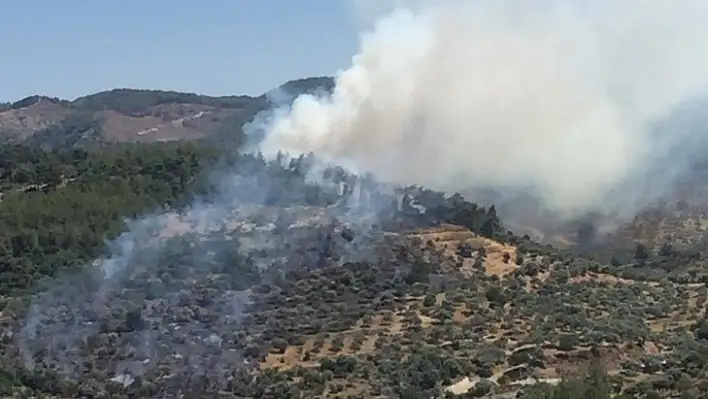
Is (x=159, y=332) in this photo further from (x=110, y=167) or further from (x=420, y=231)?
(x=110, y=167)

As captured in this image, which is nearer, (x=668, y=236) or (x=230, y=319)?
(x=230, y=319)

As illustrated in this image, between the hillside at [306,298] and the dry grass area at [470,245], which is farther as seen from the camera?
the dry grass area at [470,245]

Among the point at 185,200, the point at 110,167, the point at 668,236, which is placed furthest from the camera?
the point at 668,236

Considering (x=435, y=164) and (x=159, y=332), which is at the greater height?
(x=435, y=164)

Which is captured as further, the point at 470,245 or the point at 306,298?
the point at 470,245

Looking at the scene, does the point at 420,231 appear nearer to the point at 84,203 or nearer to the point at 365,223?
the point at 365,223

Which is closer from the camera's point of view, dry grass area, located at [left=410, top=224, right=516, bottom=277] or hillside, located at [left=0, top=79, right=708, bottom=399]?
hillside, located at [left=0, top=79, right=708, bottom=399]

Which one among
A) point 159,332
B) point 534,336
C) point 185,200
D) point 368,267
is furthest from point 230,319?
point 185,200

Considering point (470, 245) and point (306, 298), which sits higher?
point (470, 245)

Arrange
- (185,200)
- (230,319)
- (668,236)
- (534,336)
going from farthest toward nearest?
(668,236), (185,200), (230,319), (534,336)
